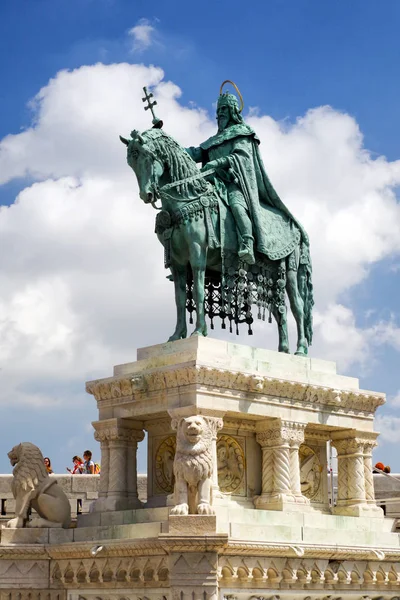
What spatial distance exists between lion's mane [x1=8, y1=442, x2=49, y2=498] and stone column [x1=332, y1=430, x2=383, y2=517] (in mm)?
5580

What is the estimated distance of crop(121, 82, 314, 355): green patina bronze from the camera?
1986 cm

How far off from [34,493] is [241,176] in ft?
22.7

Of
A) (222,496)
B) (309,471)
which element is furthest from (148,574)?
(309,471)

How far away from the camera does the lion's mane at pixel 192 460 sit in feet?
57.5

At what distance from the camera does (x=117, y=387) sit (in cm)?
2033

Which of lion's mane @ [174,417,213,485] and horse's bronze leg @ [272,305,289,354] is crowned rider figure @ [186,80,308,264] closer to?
horse's bronze leg @ [272,305,289,354]

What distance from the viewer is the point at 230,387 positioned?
1920 cm

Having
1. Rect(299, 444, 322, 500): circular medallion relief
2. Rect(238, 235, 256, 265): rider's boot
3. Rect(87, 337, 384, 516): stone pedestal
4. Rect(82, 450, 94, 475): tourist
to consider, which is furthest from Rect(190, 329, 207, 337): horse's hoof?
Rect(82, 450, 94, 475): tourist

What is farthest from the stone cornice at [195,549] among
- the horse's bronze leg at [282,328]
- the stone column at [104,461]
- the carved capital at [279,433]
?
the horse's bronze leg at [282,328]

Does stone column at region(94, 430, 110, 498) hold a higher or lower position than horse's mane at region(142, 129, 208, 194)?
lower

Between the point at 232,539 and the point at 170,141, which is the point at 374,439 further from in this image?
the point at 170,141

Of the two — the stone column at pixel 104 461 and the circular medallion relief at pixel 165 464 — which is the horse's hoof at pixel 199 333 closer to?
the circular medallion relief at pixel 165 464

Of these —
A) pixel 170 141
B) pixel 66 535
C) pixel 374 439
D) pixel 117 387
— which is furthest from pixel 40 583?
pixel 170 141

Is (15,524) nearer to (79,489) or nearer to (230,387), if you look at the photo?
(79,489)
